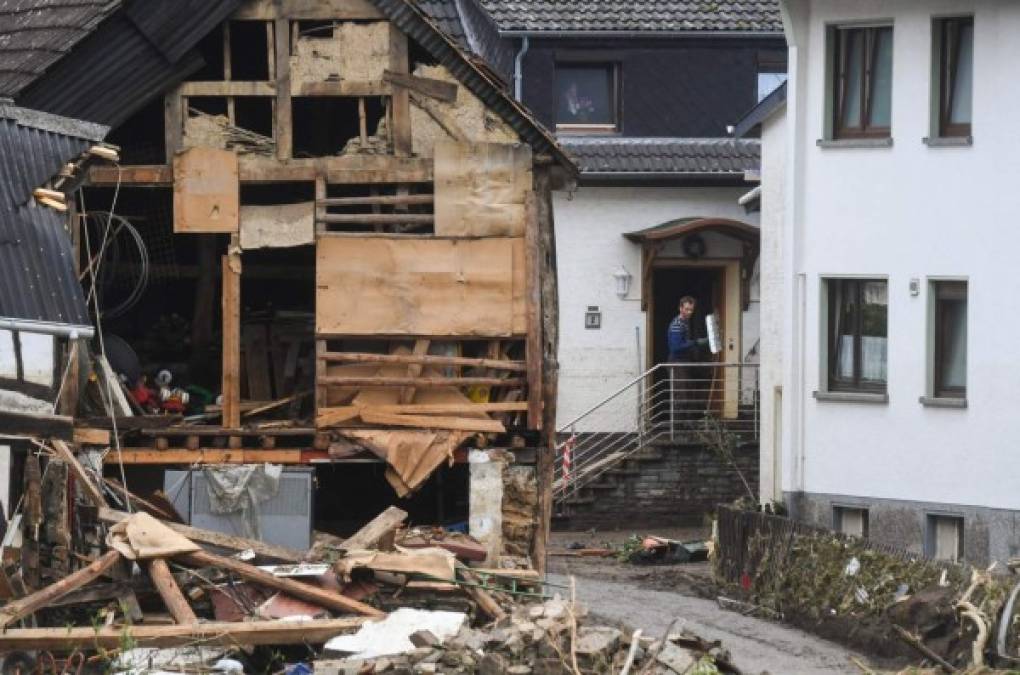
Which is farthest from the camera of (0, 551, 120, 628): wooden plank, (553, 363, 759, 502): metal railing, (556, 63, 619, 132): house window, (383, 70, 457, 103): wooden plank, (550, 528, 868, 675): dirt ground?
(556, 63, 619, 132): house window

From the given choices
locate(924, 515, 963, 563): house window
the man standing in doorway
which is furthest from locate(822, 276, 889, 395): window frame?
the man standing in doorway

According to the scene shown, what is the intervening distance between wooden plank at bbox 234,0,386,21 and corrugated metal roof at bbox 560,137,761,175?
528 inches

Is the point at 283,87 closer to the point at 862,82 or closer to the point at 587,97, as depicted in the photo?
the point at 862,82

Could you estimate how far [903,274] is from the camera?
115 ft

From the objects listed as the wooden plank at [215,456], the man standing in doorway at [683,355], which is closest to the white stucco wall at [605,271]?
the man standing in doorway at [683,355]

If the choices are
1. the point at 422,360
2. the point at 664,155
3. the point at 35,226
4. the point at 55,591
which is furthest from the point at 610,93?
the point at 55,591

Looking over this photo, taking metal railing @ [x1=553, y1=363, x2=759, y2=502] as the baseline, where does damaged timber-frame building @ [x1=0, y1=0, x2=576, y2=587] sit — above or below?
above

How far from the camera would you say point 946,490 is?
34438mm

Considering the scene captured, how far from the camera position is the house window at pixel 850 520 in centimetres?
3569

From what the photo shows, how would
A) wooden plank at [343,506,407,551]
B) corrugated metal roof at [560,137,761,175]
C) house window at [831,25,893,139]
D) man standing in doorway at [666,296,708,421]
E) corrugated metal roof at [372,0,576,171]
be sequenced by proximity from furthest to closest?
corrugated metal roof at [560,137,761,175]
man standing in doorway at [666,296,708,421]
house window at [831,25,893,139]
corrugated metal roof at [372,0,576,171]
wooden plank at [343,506,407,551]

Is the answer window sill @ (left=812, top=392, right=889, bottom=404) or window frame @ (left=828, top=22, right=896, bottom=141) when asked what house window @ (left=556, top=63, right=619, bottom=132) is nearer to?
window frame @ (left=828, top=22, right=896, bottom=141)

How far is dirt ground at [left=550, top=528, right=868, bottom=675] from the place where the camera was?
29.3 meters

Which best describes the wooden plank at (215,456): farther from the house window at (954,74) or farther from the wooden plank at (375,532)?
the house window at (954,74)

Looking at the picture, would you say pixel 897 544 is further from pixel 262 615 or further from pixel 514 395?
pixel 262 615
